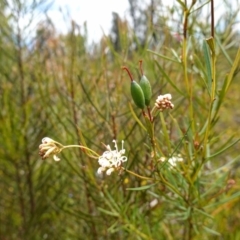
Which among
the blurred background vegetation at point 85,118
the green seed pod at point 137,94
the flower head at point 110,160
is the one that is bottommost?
the flower head at point 110,160

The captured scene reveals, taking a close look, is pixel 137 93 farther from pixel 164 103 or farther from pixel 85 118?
pixel 85 118

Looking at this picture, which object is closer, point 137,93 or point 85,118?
point 137,93

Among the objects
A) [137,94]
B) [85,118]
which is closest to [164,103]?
[137,94]

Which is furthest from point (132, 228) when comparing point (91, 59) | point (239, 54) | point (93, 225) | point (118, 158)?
point (91, 59)

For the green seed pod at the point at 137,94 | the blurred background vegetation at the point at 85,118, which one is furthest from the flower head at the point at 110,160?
the blurred background vegetation at the point at 85,118

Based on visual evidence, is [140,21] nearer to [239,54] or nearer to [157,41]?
[157,41]

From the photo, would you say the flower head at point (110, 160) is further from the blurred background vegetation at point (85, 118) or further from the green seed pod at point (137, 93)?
the blurred background vegetation at point (85, 118)

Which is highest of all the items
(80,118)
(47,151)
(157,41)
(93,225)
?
(157,41)

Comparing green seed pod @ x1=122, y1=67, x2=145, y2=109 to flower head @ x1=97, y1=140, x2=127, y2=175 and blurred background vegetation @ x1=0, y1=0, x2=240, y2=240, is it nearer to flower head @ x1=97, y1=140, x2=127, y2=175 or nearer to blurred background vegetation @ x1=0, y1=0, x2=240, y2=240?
flower head @ x1=97, y1=140, x2=127, y2=175

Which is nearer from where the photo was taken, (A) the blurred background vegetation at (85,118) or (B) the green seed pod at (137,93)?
(B) the green seed pod at (137,93)

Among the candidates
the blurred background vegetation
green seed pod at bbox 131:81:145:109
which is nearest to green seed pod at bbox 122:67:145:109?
green seed pod at bbox 131:81:145:109

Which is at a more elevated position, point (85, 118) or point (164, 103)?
point (85, 118)
